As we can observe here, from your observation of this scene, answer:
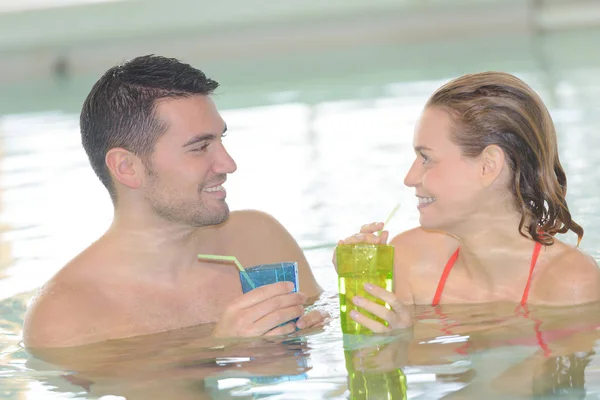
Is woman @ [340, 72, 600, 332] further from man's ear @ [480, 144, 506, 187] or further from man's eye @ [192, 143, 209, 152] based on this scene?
man's eye @ [192, 143, 209, 152]

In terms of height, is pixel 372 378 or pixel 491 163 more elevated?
pixel 491 163

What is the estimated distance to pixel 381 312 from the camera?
3328mm

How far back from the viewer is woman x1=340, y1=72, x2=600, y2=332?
3.68 meters

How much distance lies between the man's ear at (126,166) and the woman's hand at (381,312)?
101 centimetres

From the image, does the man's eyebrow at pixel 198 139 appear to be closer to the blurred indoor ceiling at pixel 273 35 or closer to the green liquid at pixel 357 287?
the green liquid at pixel 357 287

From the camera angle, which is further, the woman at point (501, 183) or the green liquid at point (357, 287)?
the woman at point (501, 183)

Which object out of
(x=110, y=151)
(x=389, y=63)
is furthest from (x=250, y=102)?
(x=110, y=151)

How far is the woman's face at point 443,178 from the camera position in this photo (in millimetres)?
3668

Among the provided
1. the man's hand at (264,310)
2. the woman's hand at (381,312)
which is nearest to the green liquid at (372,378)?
the woman's hand at (381,312)

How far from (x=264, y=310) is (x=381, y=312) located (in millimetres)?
359

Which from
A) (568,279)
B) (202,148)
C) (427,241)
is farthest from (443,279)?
(202,148)

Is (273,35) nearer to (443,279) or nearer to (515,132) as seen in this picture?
(443,279)

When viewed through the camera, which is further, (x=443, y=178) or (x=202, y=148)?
(x=202, y=148)

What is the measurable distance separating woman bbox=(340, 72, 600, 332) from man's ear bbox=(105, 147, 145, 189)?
33.8 inches
